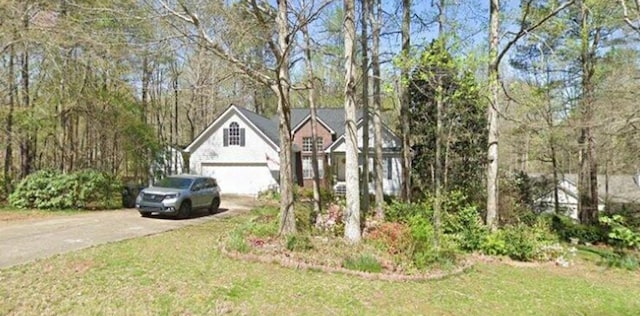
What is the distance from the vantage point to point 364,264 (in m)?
7.76

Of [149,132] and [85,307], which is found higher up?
[149,132]

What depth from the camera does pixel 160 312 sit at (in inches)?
216

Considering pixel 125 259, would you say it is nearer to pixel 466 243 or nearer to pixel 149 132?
pixel 466 243

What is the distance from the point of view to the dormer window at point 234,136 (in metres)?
25.9

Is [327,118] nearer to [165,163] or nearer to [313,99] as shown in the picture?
[165,163]

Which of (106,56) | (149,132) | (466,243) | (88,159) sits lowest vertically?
(466,243)

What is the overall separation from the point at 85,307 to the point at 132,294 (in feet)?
2.06

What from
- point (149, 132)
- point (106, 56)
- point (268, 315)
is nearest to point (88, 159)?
point (149, 132)

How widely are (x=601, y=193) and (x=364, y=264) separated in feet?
80.5

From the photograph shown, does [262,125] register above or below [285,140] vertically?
above

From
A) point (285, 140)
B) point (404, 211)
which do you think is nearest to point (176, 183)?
point (285, 140)

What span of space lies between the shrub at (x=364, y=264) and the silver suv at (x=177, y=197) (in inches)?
314

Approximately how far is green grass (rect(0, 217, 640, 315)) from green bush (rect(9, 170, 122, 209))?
849 cm

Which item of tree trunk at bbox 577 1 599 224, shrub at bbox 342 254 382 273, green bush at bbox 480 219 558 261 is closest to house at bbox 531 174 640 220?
tree trunk at bbox 577 1 599 224
